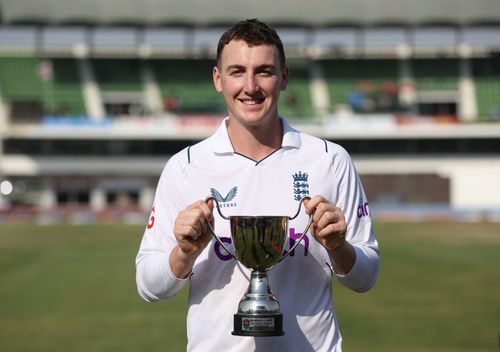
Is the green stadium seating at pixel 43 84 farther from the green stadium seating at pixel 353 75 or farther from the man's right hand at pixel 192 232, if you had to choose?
the man's right hand at pixel 192 232

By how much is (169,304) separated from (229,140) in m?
14.6

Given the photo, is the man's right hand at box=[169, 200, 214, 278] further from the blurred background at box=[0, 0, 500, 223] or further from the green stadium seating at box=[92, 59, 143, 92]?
the green stadium seating at box=[92, 59, 143, 92]

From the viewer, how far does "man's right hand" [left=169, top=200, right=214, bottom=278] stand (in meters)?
3.30

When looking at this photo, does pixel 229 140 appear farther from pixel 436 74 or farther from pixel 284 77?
pixel 436 74

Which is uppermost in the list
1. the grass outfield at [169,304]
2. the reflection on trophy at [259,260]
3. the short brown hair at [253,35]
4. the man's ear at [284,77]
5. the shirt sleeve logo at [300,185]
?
the grass outfield at [169,304]

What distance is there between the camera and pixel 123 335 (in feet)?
47.2

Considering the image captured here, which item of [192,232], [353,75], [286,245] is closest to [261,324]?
[192,232]

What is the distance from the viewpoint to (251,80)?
3479 mm

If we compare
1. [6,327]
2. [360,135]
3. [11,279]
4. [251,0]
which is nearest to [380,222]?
[360,135]

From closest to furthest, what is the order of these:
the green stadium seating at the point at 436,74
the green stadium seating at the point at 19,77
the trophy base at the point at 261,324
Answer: the trophy base at the point at 261,324
the green stadium seating at the point at 19,77
the green stadium seating at the point at 436,74

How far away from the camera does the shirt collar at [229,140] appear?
3.77m

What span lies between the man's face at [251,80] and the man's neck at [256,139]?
0.09 meters

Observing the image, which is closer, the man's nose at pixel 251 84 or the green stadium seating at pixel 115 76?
the man's nose at pixel 251 84

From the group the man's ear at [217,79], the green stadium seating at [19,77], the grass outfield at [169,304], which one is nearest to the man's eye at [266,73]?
the man's ear at [217,79]
